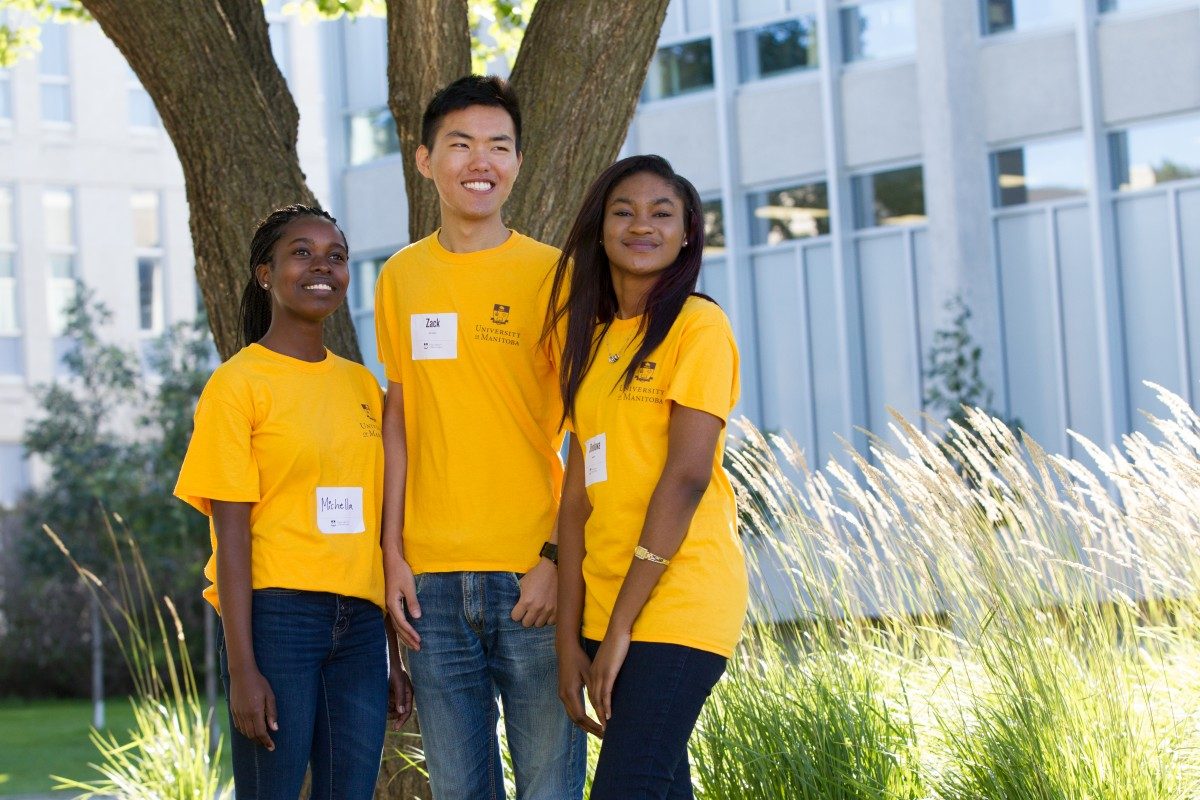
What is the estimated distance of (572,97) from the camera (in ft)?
16.4

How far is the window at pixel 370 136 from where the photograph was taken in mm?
18573

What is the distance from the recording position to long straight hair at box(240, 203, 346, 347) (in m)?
3.66

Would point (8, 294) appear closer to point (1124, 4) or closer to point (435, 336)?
point (1124, 4)

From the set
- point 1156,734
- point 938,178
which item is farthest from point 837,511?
point 938,178

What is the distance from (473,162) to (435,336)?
399 mm

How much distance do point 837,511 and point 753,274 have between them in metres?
10.8

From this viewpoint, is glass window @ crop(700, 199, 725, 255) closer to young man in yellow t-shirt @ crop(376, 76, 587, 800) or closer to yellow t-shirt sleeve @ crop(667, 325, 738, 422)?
young man in yellow t-shirt @ crop(376, 76, 587, 800)

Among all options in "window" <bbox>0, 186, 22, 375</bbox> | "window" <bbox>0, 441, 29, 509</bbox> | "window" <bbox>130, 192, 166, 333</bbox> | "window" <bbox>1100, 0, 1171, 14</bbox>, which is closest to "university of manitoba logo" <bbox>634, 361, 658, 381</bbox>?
"window" <bbox>1100, 0, 1171, 14</bbox>

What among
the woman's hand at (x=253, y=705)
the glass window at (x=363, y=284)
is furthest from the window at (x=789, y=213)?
the woman's hand at (x=253, y=705)

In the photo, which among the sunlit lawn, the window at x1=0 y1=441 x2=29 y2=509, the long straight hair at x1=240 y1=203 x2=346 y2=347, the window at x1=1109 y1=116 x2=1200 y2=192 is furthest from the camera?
the window at x1=0 y1=441 x2=29 y2=509

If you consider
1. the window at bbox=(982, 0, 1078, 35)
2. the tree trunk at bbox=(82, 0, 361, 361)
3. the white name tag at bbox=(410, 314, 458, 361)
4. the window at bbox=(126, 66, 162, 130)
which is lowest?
the white name tag at bbox=(410, 314, 458, 361)

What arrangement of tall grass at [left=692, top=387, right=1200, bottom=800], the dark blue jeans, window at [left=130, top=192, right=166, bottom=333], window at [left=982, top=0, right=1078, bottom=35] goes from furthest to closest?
window at [left=130, top=192, right=166, bottom=333] → window at [left=982, top=0, right=1078, bottom=35] → tall grass at [left=692, top=387, right=1200, bottom=800] → the dark blue jeans

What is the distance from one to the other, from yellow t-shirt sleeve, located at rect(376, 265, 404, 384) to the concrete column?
10787 millimetres

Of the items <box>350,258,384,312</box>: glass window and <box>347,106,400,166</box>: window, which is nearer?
<box>347,106,400,166</box>: window
